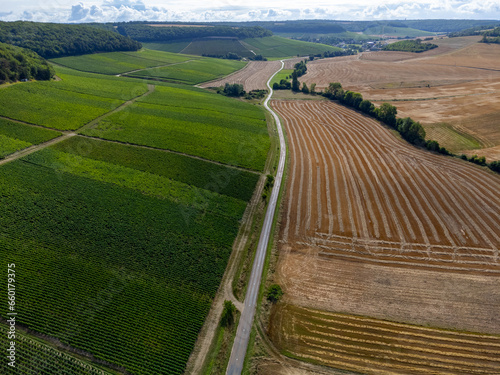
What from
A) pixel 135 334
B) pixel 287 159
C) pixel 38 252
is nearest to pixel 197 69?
pixel 287 159

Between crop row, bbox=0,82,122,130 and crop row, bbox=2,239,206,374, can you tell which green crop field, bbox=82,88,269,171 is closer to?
crop row, bbox=0,82,122,130

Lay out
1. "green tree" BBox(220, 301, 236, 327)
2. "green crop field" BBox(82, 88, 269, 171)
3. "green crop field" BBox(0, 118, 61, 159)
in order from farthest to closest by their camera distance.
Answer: "green crop field" BBox(82, 88, 269, 171), "green crop field" BBox(0, 118, 61, 159), "green tree" BBox(220, 301, 236, 327)

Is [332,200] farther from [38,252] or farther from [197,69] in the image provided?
[197,69]

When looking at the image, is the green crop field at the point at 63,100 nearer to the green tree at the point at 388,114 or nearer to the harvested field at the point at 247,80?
the harvested field at the point at 247,80

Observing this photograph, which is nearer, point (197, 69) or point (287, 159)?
point (287, 159)

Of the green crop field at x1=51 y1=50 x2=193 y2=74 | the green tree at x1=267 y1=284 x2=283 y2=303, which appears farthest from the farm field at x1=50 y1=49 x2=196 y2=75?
the green tree at x1=267 y1=284 x2=283 y2=303

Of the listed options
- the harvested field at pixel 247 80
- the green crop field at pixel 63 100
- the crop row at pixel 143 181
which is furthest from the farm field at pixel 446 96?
the green crop field at pixel 63 100
